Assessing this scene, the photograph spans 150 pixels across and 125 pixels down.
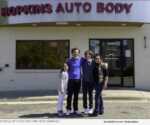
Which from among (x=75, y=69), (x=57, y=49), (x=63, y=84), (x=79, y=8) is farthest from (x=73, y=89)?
(x=57, y=49)

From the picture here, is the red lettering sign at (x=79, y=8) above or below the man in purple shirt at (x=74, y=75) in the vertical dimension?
above

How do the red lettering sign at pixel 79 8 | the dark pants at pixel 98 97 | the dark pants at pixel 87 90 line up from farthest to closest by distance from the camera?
the red lettering sign at pixel 79 8, the dark pants at pixel 87 90, the dark pants at pixel 98 97

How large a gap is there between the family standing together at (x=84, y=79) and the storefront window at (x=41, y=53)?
27.4ft

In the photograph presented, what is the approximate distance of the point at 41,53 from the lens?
913 inches

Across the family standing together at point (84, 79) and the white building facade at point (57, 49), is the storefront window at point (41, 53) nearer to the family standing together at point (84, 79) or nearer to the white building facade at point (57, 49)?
the white building facade at point (57, 49)

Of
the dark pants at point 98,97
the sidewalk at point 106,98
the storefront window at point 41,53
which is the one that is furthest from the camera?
the storefront window at point 41,53

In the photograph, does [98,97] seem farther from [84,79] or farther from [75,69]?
[75,69]

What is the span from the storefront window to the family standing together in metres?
8.35

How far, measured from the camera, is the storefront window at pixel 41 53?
75.6ft

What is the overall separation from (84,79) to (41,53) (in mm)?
8813

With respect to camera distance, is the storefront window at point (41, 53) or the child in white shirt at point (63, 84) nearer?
the child in white shirt at point (63, 84)

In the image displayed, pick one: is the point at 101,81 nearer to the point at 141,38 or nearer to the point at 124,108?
the point at 124,108

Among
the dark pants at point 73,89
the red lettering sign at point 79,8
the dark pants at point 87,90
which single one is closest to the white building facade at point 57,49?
the red lettering sign at point 79,8

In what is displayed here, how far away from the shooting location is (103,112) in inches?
587
